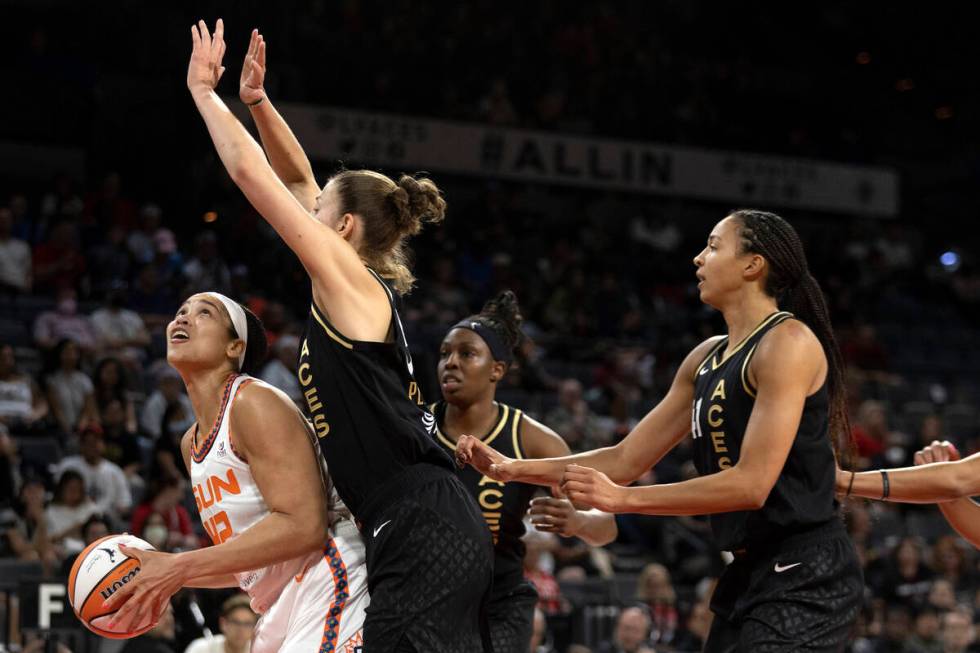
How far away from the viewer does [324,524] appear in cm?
371

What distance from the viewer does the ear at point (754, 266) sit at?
395cm

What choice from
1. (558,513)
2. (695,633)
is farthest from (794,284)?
(695,633)

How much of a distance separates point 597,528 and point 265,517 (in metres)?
1.67

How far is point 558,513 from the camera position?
4.25 m

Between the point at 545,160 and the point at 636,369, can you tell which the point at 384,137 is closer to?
the point at 545,160

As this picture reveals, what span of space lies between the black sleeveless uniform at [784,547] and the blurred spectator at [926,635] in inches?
285

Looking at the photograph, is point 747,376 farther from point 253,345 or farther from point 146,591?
point 146,591

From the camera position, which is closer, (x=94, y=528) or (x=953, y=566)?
(x=94, y=528)

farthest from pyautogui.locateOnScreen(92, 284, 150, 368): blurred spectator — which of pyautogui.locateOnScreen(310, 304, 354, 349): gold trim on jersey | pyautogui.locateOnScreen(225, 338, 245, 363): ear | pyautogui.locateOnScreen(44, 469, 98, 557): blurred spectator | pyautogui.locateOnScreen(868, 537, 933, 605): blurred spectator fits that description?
pyautogui.locateOnScreen(310, 304, 354, 349): gold trim on jersey

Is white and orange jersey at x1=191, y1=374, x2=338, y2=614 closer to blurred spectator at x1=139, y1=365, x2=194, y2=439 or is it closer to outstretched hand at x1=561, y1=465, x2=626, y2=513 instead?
outstretched hand at x1=561, y1=465, x2=626, y2=513

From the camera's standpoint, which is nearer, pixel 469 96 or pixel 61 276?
pixel 61 276

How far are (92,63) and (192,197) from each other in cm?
256

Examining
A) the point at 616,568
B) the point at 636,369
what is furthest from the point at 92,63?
the point at 616,568

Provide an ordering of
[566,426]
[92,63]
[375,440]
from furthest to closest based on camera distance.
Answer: [92,63] → [566,426] → [375,440]
